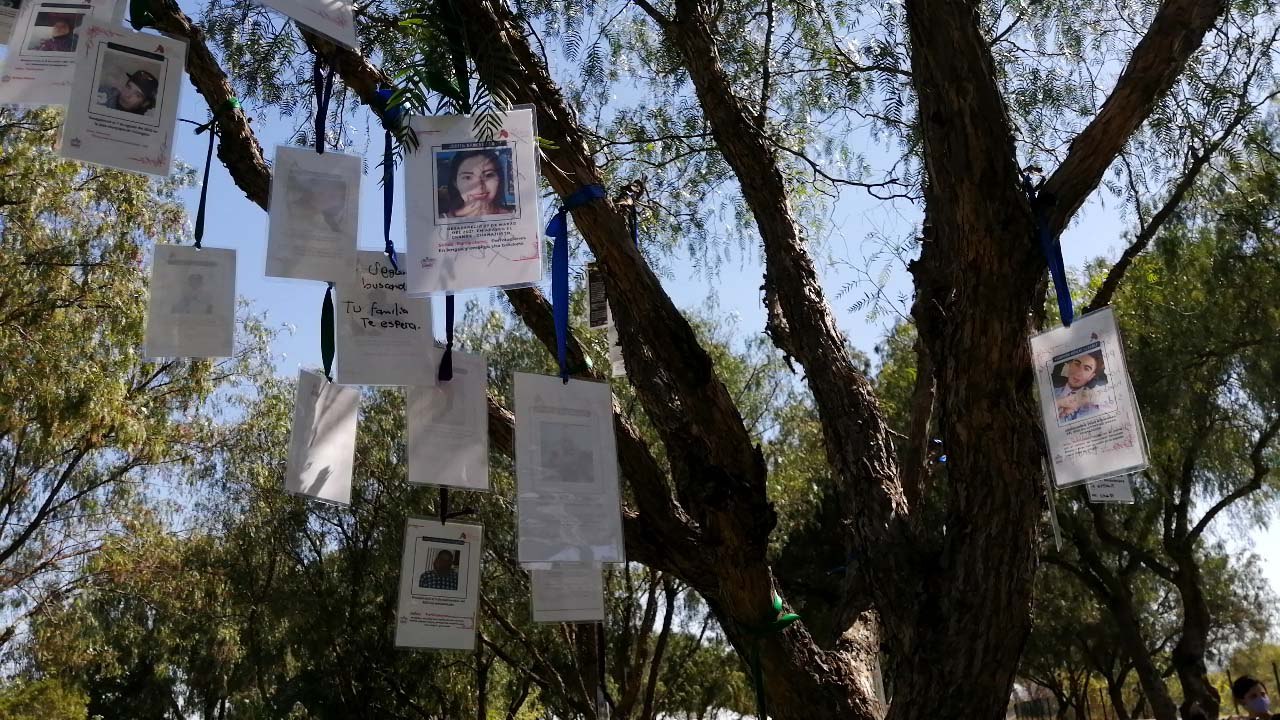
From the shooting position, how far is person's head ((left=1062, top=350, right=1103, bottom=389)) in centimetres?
262

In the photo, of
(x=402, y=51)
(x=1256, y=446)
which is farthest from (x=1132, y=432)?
(x=1256, y=446)

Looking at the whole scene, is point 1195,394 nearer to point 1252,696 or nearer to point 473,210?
point 1252,696

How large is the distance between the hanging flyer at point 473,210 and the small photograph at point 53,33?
104 cm

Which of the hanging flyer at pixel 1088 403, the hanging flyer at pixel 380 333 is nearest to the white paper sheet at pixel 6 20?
the hanging flyer at pixel 380 333

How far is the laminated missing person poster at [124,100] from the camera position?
113 inches

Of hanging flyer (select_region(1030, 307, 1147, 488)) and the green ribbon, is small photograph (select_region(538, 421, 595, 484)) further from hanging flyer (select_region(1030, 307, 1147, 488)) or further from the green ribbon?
hanging flyer (select_region(1030, 307, 1147, 488))

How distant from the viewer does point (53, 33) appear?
2.96m

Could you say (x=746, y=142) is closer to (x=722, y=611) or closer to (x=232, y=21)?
(x=722, y=611)

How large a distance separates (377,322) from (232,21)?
2383mm

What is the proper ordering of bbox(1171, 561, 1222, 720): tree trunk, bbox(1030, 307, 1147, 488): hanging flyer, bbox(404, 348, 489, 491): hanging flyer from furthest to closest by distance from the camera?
bbox(1171, 561, 1222, 720): tree trunk → bbox(404, 348, 489, 491): hanging flyer → bbox(1030, 307, 1147, 488): hanging flyer

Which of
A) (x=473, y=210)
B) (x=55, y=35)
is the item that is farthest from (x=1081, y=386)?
(x=55, y=35)

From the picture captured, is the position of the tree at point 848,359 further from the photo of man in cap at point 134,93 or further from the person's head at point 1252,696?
the person's head at point 1252,696

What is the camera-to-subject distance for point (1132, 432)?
2.52 meters

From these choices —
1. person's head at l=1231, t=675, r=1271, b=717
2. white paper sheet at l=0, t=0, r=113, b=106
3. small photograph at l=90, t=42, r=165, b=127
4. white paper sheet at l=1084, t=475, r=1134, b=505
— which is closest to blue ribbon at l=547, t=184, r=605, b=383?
small photograph at l=90, t=42, r=165, b=127
